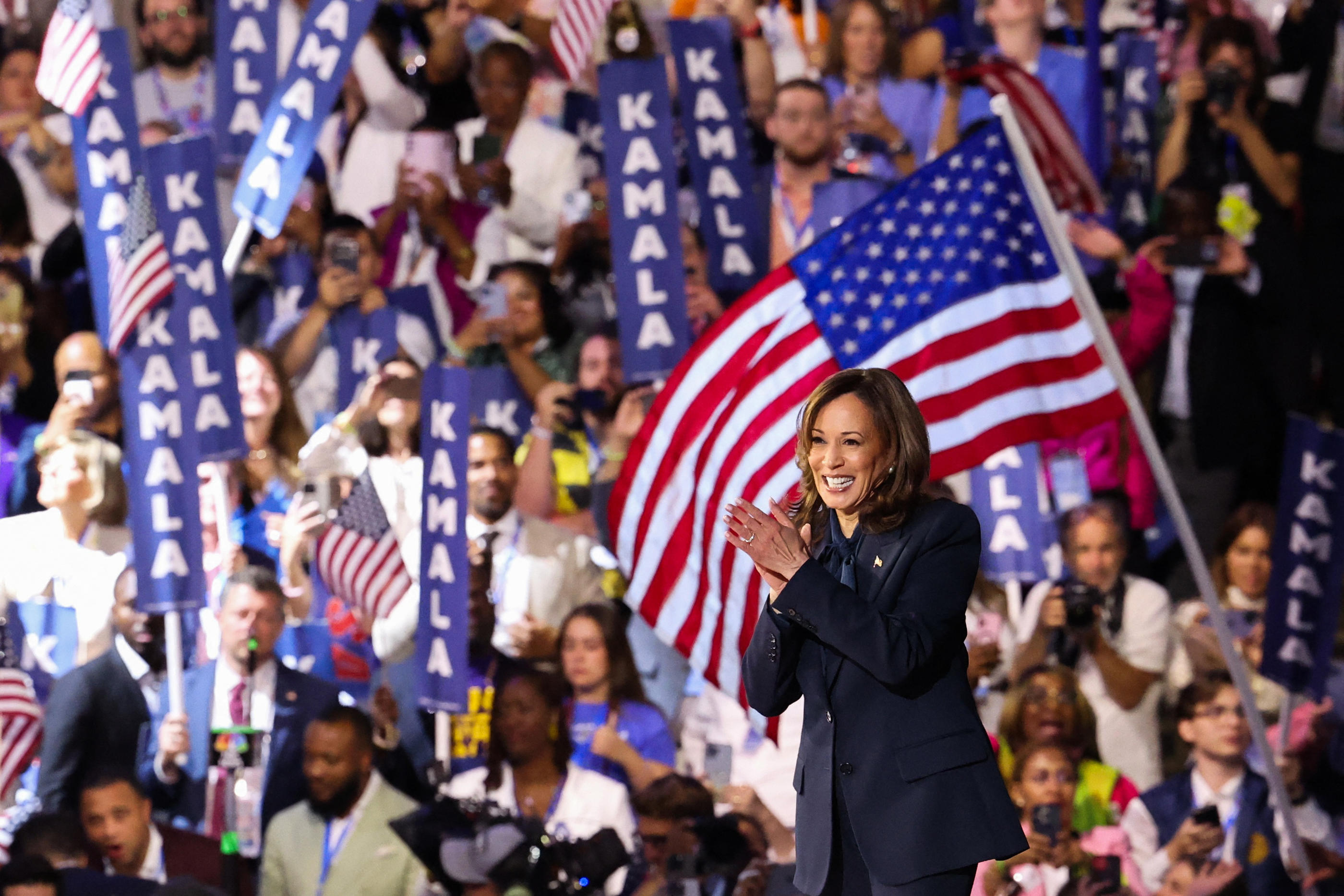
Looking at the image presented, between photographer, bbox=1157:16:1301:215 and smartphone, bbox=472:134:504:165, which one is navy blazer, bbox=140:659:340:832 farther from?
photographer, bbox=1157:16:1301:215

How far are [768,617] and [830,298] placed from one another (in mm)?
2657

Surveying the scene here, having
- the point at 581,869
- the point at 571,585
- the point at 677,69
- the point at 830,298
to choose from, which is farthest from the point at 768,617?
the point at 677,69

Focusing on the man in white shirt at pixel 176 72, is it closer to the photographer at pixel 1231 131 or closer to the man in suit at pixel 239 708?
the man in suit at pixel 239 708

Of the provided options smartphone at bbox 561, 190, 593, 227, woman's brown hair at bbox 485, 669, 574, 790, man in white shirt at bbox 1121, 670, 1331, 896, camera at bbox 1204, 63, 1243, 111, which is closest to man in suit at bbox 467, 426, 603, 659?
woman's brown hair at bbox 485, 669, 574, 790

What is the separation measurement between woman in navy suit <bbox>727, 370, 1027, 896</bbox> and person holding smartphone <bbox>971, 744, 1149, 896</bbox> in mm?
3331

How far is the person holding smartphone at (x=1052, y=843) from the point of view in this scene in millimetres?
5715

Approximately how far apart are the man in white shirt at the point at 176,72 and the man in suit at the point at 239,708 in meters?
2.18

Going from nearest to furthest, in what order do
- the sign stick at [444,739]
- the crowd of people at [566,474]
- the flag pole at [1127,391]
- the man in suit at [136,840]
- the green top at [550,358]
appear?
the flag pole at [1127,391]
the crowd of people at [566,474]
the man in suit at [136,840]
the sign stick at [444,739]
the green top at [550,358]

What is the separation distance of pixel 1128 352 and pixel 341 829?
3278 mm

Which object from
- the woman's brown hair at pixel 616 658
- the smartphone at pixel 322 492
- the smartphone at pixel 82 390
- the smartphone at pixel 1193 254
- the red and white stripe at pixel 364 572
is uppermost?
the smartphone at pixel 1193 254

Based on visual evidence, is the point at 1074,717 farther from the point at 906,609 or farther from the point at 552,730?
the point at 906,609

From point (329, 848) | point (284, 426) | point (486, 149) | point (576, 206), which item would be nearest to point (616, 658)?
point (329, 848)

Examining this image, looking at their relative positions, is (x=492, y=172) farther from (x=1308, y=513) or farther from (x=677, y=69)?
(x=1308, y=513)

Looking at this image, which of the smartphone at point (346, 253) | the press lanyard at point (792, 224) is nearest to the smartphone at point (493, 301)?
the smartphone at point (346, 253)
